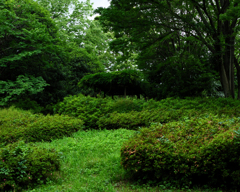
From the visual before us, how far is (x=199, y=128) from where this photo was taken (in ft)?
14.9

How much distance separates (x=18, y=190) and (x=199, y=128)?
142 inches

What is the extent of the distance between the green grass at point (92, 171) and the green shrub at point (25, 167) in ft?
0.74

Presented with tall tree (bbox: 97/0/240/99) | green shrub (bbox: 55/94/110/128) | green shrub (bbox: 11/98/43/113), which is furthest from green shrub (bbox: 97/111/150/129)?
green shrub (bbox: 11/98/43/113)

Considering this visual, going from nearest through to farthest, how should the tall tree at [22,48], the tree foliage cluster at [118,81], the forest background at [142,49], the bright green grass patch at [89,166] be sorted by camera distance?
the bright green grass patch at [89,166] < the forest background at [142,49] < the tree foliage cluster at [118,81] < the tall tree at [22,48]

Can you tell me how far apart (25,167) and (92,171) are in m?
1.29

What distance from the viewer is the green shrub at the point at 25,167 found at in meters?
3.71

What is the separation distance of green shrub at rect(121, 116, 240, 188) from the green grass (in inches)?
10.9

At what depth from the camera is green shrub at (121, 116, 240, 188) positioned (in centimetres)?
340

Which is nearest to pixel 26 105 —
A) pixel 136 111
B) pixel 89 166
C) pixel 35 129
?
pixel 35 129

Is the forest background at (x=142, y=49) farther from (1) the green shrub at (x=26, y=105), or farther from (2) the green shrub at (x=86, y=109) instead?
(2) the green shrub at (x=86, y=109)

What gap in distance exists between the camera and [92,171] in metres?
4.45

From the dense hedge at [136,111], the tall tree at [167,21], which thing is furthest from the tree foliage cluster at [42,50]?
the tall tree at [167,21]

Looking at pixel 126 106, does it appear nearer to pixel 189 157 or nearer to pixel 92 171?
pixel 92 171

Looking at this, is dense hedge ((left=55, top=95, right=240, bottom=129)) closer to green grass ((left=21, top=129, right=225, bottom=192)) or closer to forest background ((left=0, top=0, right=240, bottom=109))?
green grass ((left=21, top=129, right=225, bottom=192))
